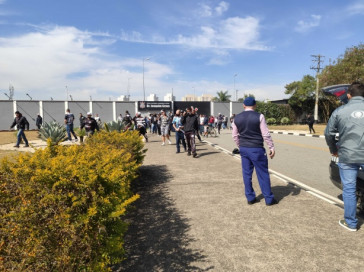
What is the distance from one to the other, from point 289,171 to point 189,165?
9.31 feet

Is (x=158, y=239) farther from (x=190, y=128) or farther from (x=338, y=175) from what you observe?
(x=190, y=128)

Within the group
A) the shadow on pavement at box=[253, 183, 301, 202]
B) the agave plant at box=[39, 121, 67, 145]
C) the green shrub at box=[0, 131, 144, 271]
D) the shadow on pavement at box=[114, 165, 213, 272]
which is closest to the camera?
the green shrub at box=[0, 131, 144, 271]

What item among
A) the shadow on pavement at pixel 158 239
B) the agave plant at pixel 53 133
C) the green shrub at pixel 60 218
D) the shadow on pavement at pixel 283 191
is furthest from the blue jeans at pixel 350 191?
the agave plant at pixel 53 133

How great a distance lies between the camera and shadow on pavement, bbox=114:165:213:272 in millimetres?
2654

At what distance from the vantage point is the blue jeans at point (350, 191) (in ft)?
10.7

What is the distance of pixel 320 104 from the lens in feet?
127

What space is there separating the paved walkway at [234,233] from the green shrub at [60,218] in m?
0.84

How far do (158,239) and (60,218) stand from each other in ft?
5.25

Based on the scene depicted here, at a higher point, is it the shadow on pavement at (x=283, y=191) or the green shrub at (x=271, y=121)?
the green shrub at (x=271, y=121)

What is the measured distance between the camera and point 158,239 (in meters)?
3.20

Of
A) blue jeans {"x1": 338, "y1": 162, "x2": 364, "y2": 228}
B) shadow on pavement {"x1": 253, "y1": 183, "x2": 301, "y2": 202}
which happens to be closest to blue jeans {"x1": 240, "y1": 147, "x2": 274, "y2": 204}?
shadow on pavement {"x1": 253, "y1": 183, "x2": 301, "y2": 202}

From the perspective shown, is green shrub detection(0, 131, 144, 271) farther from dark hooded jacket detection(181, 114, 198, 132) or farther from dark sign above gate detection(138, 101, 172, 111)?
dark sign above gate detection(138, 101, 172, 111)

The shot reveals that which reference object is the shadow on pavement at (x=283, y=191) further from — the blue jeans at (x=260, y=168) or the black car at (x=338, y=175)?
the black car at (x=338, y=175)

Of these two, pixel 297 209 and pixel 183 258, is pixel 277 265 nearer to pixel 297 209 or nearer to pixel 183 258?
pixel 183 258
